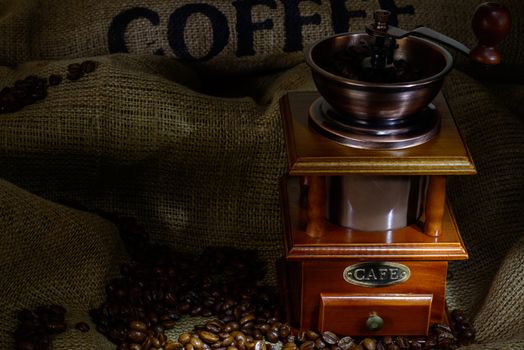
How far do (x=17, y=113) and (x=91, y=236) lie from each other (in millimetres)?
393

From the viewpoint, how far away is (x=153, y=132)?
206 cm

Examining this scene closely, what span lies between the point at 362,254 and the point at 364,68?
38 centimetres

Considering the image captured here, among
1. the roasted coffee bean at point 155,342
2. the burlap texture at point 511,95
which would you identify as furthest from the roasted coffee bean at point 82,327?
the burlap texture at point 511,95

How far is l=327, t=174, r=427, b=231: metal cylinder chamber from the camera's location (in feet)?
5.39

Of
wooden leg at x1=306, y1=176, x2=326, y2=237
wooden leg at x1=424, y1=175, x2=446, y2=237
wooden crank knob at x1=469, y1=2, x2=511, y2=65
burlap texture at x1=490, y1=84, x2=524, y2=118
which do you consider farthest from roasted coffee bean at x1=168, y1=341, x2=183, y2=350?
burlap texture at x1=490, y1=84, x2=524, y2=118

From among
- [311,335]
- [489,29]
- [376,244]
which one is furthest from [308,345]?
[489,29]

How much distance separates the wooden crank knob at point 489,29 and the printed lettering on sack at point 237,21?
87cm

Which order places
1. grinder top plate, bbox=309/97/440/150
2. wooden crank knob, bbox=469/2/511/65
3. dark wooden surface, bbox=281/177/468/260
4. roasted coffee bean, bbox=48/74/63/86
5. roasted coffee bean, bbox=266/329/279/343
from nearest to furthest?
wooden crank knob, bbox=469/2/511/65, grinder top plate, bbox=309/97/440/150, dark wooden surface, bbox=281/177/468/260, roasted coffee bean, bbox=266/329/279/343, roasted coffee bean, bbox=48/74/63/86

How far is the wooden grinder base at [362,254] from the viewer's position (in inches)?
64.8

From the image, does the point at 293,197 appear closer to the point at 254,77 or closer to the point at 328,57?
the point at 328,57

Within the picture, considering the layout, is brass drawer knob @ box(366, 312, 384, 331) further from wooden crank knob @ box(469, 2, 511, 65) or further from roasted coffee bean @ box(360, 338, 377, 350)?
wooden crank knob @ box(469, 2, 511, 65)

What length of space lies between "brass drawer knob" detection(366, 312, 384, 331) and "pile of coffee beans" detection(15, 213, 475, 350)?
3cm

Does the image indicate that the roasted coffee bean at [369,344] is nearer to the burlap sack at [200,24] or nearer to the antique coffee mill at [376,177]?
the antique coffee mill at [376,177]

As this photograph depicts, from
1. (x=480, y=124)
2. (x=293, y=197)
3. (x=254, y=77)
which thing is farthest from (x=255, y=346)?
(x=254, y=77)
